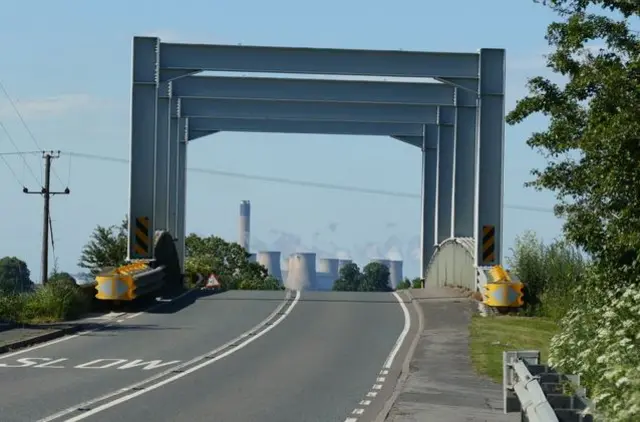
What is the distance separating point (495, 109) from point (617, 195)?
2532cm

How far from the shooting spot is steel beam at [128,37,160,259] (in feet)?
140

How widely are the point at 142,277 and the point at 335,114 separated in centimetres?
1888

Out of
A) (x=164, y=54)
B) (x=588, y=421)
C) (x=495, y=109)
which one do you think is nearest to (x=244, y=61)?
(x=164, y=54)

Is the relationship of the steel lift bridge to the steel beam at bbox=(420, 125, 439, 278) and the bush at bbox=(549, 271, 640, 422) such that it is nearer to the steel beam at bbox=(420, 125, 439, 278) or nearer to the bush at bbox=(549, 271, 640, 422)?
the steel beam at bbox=(420, 125, 439, 278)

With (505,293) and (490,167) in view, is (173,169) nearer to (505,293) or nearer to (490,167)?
(490,167)

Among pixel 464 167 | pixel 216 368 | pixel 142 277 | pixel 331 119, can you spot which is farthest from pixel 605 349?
pixel 331 119

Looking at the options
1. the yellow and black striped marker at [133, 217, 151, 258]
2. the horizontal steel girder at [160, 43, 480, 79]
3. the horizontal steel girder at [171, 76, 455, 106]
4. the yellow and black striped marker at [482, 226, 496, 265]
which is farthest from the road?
the horizontal steel girder at [171, 76, 455, 106]

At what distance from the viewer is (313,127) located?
62.0m

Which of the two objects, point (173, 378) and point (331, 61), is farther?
point (331, 61)

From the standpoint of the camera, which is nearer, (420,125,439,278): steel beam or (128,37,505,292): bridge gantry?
(128,37,505,292): bridge gantry

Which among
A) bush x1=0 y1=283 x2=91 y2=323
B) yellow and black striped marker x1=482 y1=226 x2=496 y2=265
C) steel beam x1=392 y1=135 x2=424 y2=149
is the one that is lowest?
bush x1=0 y1=283 x2=91 y2=323

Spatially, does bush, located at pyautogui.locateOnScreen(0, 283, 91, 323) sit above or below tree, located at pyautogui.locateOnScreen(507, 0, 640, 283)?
below

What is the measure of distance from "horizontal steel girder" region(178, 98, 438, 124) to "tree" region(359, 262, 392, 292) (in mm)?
132204

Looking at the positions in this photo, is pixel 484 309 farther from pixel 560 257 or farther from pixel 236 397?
pixel 236 397
